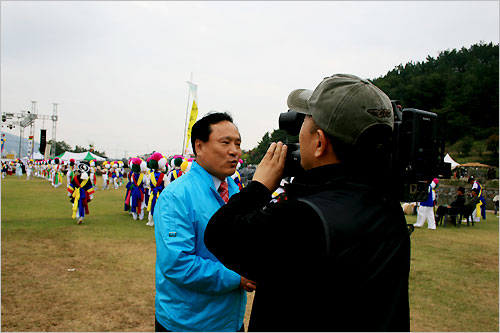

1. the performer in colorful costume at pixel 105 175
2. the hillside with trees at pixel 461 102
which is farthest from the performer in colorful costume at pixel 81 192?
the hillside with trees at pixel 461 102

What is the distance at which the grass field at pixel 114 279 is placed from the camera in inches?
183

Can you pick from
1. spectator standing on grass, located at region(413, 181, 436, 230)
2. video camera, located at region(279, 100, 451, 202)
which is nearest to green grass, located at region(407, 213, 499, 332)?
spectator standing on grass, located at region(413, 181, 436, 230)

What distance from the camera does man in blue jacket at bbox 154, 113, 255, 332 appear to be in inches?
76.9

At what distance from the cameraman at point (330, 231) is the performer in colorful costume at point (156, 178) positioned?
1107 centimetres

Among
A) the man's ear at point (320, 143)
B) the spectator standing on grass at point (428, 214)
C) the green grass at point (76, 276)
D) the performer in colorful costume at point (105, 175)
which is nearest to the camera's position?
the man's ear at point (320, 143)

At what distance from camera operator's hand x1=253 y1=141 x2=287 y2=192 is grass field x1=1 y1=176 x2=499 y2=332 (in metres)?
3.94

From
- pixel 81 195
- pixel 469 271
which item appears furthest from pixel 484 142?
pixel 81 195

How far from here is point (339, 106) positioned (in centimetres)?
110

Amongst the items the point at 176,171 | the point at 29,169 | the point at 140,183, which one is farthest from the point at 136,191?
the point at 29,169

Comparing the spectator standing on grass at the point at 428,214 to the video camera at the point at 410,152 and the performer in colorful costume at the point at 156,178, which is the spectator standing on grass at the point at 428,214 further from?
the video camera at the point at 410,152

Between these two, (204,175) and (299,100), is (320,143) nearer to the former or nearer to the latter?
(299,100)

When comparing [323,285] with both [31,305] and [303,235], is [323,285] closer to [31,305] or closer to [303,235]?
[303,235]

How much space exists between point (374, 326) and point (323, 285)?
0.71ft

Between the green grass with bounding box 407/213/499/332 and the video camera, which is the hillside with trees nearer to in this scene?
the green grass with bounding box 407/213/499/332
